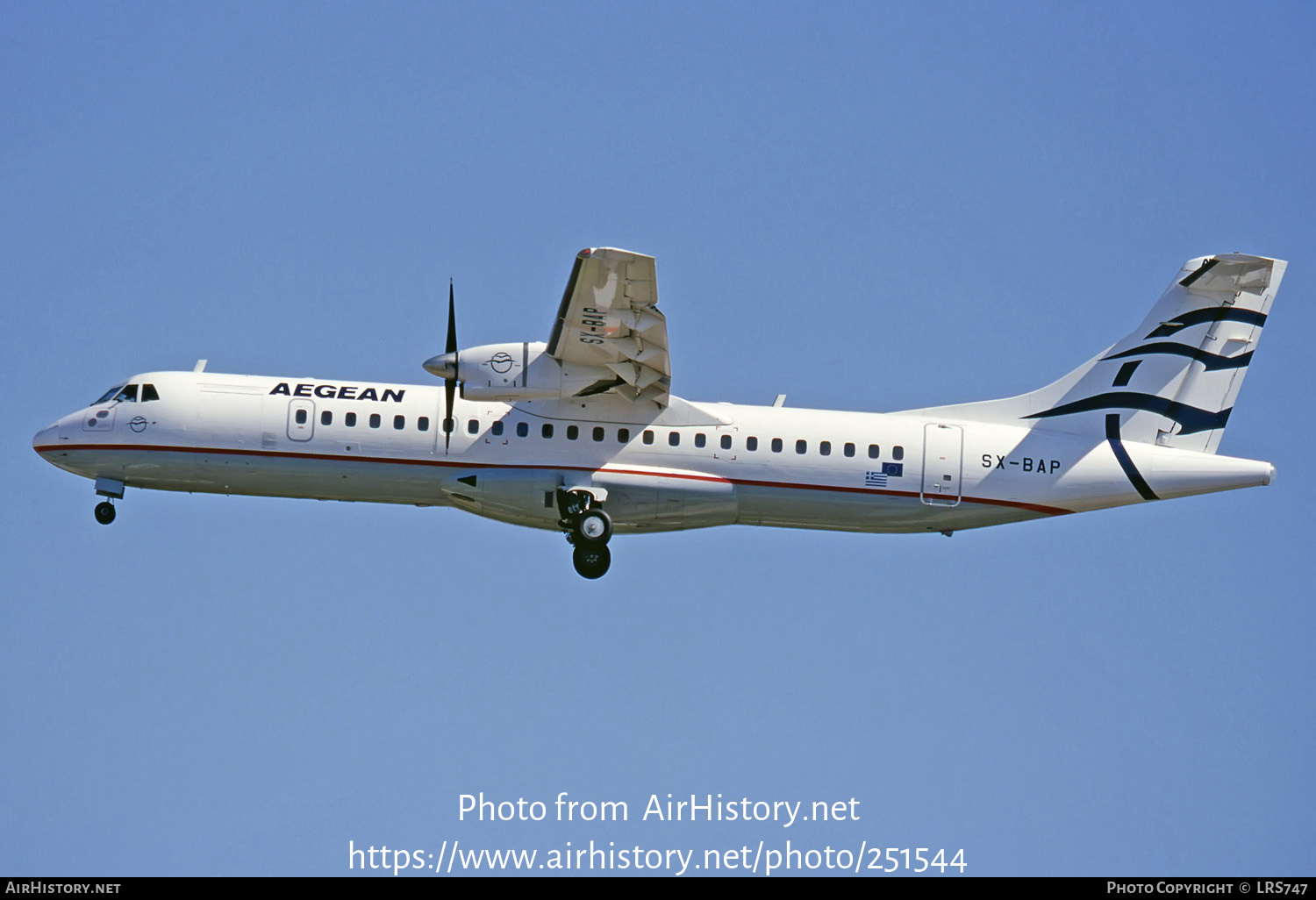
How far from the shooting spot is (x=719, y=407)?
79.6 ft

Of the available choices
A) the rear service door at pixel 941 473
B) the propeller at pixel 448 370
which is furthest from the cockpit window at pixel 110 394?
the rear service door at pixel 941 473

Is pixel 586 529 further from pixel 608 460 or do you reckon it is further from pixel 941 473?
pixel 941 473

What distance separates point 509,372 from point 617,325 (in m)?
1.64

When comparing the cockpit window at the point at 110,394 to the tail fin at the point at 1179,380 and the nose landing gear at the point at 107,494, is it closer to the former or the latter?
the nose landing gear at the point at 107,494

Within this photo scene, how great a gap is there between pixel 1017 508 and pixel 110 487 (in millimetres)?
13396

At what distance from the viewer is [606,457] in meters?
23.8

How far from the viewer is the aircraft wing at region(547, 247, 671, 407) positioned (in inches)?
836

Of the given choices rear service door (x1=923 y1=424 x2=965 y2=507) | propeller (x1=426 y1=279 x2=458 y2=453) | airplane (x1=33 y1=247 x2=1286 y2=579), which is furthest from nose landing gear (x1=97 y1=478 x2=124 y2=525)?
rear service door (x1=923 y1=424 x2=965 y2=507)

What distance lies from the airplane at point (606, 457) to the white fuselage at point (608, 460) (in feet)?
0.08

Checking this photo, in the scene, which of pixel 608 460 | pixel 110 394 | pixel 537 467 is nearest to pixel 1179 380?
pixel 608 460

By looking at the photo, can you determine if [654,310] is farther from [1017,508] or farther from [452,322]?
[1017,508]

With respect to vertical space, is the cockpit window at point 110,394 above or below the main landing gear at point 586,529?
above

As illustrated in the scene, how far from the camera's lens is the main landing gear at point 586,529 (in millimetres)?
23469
